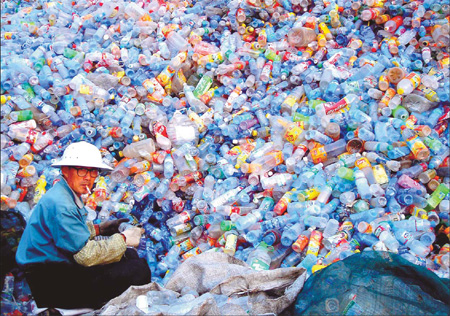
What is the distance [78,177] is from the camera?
3266 millimetres

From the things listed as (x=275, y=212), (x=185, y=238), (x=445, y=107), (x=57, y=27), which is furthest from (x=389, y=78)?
(x=57, y=27)

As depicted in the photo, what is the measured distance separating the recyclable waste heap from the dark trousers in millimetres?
211

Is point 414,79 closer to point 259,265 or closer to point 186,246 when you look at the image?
point 259,265

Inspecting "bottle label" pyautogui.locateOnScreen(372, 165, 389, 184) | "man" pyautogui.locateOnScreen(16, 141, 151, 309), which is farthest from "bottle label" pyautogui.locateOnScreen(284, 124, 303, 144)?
"man" pyautogui.locateOnScreen(16, 141, 151, 309)

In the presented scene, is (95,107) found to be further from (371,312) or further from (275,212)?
(371,312)

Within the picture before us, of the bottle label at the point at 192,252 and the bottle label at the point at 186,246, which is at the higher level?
the bottle label at the point at 192,252

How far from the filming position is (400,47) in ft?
17.6

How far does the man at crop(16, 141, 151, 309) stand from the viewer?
3039mm

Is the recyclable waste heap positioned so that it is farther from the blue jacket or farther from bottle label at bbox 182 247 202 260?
the blue jacket

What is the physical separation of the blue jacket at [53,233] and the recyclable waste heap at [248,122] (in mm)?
317

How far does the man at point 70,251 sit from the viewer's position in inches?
120

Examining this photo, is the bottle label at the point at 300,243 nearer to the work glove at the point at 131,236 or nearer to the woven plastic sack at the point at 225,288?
the woven plastic sack at the point at 225,288

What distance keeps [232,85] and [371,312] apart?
362 cm

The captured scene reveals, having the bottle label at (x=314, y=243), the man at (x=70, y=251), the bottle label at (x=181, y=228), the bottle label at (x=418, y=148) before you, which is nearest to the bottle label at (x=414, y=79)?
the bottle label at (x=418, y=148)
